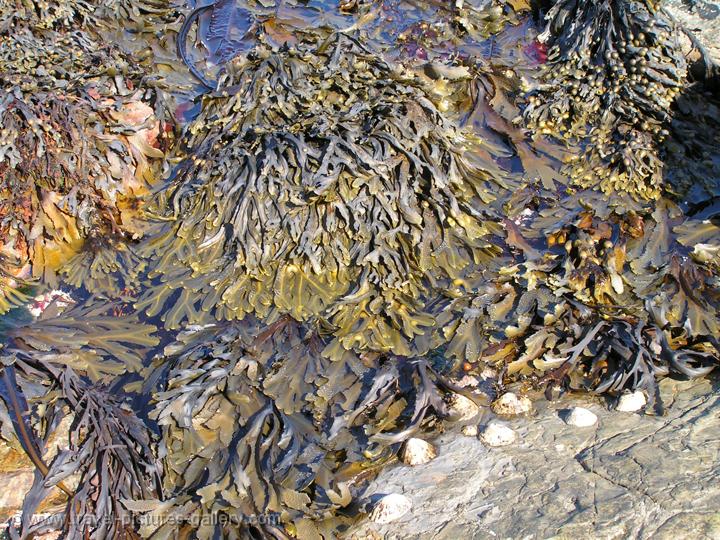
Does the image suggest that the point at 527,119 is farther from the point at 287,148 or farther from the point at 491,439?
the point at 491,439

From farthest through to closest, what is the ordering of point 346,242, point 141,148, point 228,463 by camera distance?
point 141,148
point 346,242
point 228,463

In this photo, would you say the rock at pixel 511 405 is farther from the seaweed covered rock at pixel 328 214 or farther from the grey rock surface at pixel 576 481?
the seaweed covered rock at pixel 328 214

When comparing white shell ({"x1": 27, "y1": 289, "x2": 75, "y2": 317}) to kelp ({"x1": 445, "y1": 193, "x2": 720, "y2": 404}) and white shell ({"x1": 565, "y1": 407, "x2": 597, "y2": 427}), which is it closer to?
kelp ({"x1": 445, "y1": 193, "x2": 720, "y2": 404})

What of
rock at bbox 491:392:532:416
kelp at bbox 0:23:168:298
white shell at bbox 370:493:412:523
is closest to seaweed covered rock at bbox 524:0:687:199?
rock at bbox 491:392:532:416

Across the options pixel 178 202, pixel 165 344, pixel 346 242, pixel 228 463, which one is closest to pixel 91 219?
pixel 178 202

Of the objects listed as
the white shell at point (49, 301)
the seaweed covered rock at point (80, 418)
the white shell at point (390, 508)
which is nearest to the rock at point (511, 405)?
the white shell at point (390, 508)

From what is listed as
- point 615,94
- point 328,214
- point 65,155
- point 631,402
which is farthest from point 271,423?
point 615,94
